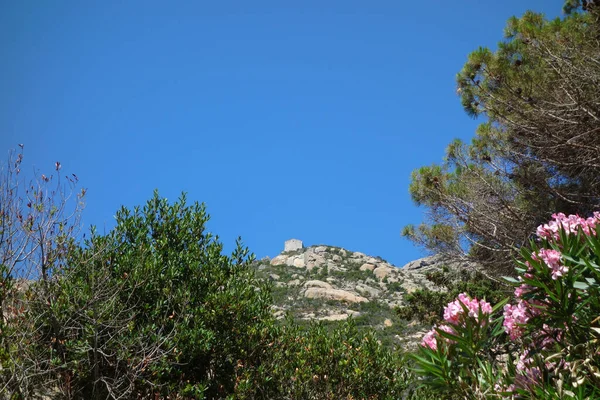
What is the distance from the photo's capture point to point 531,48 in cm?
1113

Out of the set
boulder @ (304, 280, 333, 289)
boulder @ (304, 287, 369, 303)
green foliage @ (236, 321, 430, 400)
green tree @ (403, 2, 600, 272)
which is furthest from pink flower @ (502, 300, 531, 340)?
boulder @ (304, 280, 333, 289)

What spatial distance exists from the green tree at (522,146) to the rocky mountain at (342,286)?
60.7ft

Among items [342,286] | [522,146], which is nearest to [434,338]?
[522,146]

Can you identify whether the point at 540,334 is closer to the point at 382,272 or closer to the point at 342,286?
the point at 342,286

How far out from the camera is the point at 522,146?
1318cm

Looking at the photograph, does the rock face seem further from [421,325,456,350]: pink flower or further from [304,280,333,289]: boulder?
[421,325,456,350]: pink flower

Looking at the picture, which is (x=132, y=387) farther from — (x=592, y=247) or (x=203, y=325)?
(x=592, y=247)

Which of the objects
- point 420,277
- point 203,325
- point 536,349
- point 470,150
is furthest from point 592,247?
point 420,277

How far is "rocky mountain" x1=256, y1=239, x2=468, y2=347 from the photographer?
38.4 metres

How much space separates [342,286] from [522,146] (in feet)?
124

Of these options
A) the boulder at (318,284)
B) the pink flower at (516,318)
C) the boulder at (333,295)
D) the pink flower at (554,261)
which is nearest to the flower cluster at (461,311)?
the pink flower at (516,318)

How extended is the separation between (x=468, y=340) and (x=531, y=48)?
8999 millimetres

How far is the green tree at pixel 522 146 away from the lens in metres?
10.7

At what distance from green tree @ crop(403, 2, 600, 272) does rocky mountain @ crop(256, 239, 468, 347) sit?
1849 centimetres
